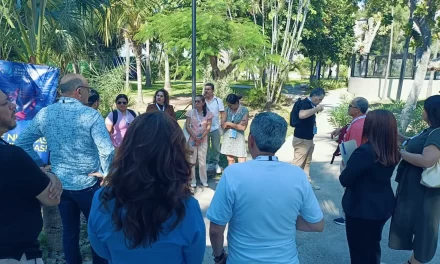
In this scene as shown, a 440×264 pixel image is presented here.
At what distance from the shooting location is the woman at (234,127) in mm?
5531

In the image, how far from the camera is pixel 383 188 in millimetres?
2691

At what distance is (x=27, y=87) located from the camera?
→ 3918 mm

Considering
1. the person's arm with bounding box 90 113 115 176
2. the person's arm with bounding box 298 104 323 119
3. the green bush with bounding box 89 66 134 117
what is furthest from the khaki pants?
the green bush with bounding box 89 66 134 117

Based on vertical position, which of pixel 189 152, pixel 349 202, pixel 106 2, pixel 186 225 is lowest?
pixel 349 202

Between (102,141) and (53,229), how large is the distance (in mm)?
1416

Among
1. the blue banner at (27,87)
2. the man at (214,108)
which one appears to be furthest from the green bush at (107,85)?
the blue banner at (27,87)

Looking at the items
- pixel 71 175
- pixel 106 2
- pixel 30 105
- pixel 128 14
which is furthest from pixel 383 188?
pixel 128 14

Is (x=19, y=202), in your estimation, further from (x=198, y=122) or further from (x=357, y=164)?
(x=198, y=122)

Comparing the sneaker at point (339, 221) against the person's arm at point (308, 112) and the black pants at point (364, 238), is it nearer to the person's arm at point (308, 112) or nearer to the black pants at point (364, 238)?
the person's arm at point (308, 112)

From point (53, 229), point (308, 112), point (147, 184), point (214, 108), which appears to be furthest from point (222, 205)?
point (214, 108)

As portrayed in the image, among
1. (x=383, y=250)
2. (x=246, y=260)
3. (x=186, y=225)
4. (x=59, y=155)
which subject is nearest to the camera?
(x=186, y=225)

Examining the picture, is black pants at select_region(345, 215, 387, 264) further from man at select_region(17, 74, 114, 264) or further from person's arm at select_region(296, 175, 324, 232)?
man at select_region(17, 74, 114, 264)

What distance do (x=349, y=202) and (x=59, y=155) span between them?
2.33 m

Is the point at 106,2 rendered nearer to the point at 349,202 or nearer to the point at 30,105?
the point at 30,105
